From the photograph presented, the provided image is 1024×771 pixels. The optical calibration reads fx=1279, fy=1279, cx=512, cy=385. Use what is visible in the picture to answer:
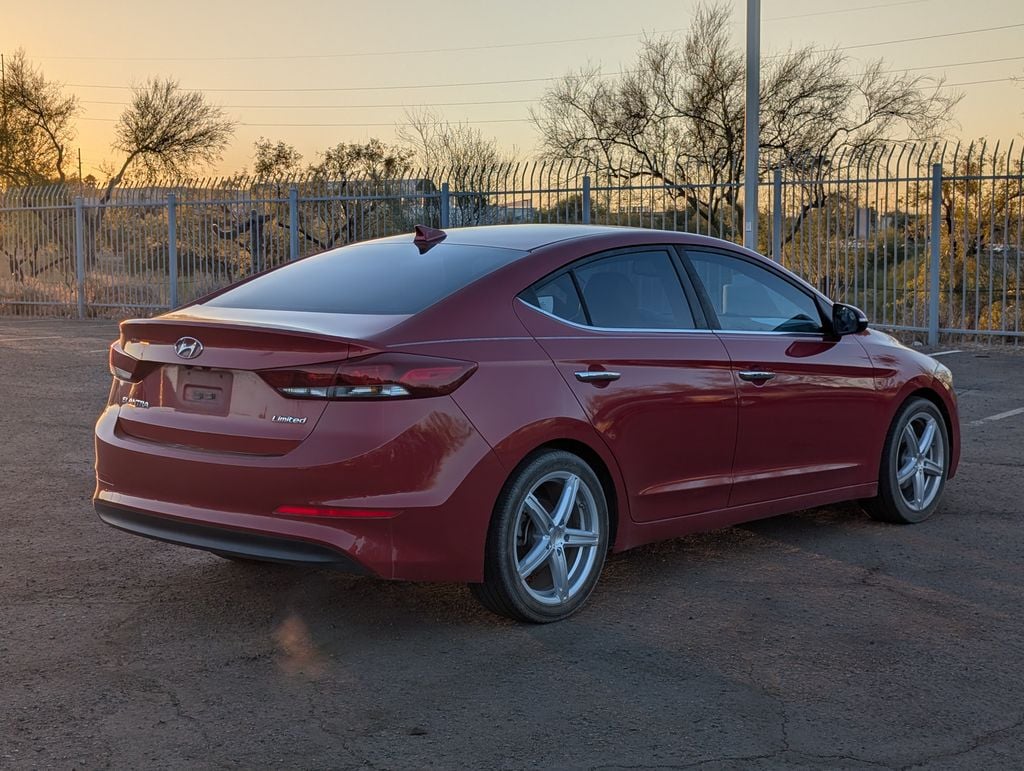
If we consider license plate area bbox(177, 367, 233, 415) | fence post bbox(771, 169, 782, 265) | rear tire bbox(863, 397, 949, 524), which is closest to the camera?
license plate area bbox(177, 367, 233, 415)

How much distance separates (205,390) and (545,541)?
4.57 ft

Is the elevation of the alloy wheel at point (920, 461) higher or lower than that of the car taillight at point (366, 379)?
lower

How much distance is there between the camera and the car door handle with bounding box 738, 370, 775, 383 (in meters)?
5.71

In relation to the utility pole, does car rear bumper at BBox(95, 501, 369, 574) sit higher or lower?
lower

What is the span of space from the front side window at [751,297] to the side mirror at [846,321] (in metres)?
0.09

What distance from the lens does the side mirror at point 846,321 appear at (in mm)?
6336

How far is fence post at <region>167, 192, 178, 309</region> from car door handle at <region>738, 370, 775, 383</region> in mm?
19520

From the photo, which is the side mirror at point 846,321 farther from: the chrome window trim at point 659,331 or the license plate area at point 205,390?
the license plate area at point 205,390

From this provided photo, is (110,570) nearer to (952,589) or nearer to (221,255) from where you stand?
(952,589)

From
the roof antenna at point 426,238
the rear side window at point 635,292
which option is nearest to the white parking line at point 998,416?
the rear side window at point 635,292

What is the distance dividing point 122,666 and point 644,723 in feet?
5.99

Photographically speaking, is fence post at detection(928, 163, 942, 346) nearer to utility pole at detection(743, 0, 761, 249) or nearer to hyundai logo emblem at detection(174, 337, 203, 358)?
utility pole at detection(743, 0, 761, 249)

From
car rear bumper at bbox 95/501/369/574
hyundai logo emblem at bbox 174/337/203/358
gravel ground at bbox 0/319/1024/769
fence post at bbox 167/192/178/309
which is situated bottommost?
gravel ground at bbox 0/319/1024/769

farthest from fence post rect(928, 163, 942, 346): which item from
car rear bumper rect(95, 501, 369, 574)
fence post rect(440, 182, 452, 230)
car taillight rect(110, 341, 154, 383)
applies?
car rear bumper rect(95, 501, 369, 574)
